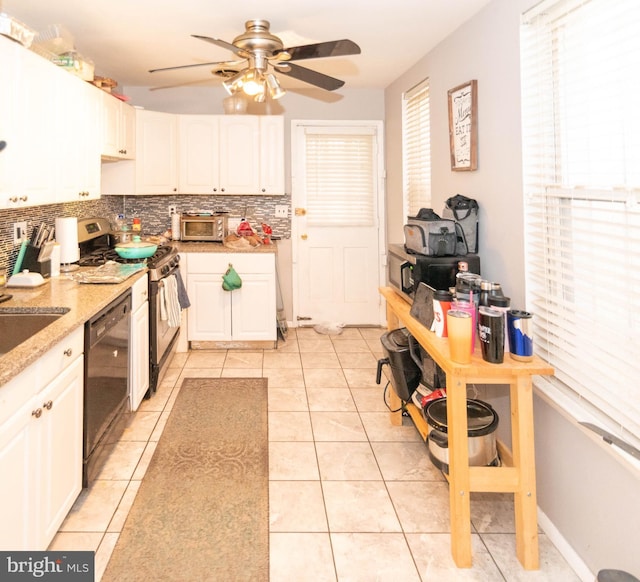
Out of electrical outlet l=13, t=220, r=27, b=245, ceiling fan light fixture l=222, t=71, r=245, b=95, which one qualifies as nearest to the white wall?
ceiling fan light fixture l=222, t=71, r=245, b=95

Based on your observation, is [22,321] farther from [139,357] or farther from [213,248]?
[213,248]

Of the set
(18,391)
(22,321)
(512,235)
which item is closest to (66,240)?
(22,321)

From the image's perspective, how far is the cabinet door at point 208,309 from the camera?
448 centimetres

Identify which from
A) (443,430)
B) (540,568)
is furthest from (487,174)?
(540,568)

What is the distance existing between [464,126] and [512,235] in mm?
871

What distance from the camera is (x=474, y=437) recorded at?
2061 mm

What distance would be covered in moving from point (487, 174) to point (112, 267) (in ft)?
7.70

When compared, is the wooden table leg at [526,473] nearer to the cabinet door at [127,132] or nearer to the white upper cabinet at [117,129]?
the white upper cabinet at [117,129]

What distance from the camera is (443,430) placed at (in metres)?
2.16

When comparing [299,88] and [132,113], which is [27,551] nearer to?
[132,113]

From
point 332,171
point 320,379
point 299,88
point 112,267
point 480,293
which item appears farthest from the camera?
point 332,171

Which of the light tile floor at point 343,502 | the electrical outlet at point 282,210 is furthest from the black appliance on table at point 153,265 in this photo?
the electrical outlet at point 282,210

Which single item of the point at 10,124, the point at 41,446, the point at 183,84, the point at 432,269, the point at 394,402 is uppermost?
the point at 183,84

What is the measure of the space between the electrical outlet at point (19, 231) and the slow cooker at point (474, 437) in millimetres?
2510
